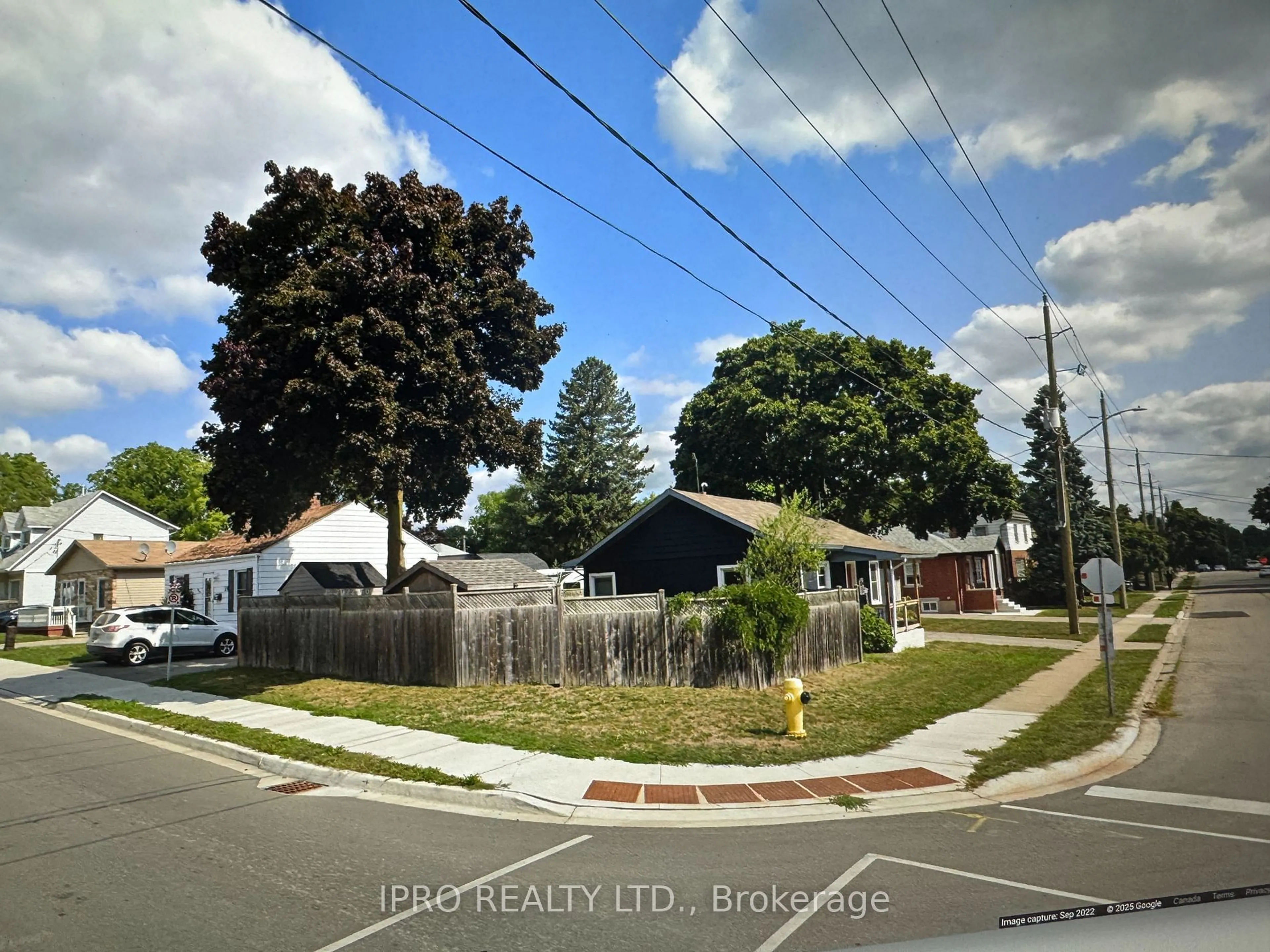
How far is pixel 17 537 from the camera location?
50.2 m

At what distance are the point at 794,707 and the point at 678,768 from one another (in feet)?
7.09

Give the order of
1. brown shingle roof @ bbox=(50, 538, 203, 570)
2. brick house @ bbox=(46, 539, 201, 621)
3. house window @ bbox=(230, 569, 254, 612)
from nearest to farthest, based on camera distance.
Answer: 1. house window @ bbox=(230, 569, 254, 612)
2. brown shingle roof @ bbox=(50, 538, 203, 570)
3. brick house @ bbox=(46, 539, 201, 621)

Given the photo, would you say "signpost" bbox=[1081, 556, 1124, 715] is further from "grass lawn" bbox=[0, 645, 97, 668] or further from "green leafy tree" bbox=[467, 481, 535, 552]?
"green leafy tree" bbox=[467, 481, 535, 552]

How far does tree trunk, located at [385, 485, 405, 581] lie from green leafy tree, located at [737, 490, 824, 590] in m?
8.92

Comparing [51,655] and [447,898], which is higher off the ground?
[51,655]

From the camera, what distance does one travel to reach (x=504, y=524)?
67875 mm

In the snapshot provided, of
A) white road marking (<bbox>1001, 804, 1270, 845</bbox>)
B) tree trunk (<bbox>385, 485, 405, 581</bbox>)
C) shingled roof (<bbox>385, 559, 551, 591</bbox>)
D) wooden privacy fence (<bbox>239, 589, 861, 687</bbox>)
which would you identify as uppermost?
tree trunk (<bbox>385, 485, 405, 581</bbox>)

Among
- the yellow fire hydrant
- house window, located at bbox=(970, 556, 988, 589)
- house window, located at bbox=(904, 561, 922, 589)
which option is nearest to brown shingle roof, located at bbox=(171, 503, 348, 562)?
the yellow fire hydrant

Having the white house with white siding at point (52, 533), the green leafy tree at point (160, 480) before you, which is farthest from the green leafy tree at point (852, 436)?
the green leafy tree at point (160, 480)

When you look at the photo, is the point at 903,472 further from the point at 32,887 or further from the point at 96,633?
the point at 32,887

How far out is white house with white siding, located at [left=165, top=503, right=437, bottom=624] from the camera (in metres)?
28.6

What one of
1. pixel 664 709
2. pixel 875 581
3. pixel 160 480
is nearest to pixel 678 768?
pixel 664 709

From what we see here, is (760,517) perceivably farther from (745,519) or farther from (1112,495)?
(1112,495)

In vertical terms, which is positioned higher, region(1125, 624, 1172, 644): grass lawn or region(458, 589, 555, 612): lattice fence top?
region(458, 589, 555, 612): lattice fence top
